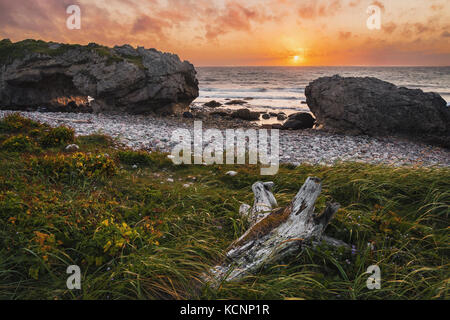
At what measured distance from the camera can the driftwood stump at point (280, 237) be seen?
3418mm

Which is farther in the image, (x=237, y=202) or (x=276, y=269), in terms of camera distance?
(x=237, y=202)

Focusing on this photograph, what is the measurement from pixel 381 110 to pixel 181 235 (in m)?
15.5

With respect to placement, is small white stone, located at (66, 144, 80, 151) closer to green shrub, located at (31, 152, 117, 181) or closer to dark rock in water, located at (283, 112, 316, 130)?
Result: green shrub, located at (31, 152, 117, 181)

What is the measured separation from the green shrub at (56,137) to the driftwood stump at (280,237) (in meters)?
7.15

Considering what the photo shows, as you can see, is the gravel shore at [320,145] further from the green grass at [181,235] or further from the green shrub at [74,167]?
the green grass at [181,235]

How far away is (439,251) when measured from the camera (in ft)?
12.6

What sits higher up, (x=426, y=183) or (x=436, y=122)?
(x=436, y=122)

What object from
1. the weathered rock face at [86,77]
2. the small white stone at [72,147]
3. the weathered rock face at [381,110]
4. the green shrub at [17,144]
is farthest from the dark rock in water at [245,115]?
the green shrub at [17,144]

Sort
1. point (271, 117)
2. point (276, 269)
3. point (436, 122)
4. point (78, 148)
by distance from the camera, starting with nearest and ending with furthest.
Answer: point (276, 269) → point (78, 148) → point (436, 122) → point (271, 117)

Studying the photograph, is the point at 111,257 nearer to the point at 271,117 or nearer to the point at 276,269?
the point at 276,269

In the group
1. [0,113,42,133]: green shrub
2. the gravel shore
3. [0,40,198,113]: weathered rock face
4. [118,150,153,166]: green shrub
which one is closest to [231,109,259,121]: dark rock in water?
[0,40,198,113]: weathered rock face

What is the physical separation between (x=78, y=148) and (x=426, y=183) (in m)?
9.04

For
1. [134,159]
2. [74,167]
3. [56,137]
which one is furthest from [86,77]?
[74,167]
